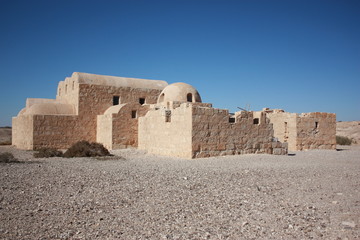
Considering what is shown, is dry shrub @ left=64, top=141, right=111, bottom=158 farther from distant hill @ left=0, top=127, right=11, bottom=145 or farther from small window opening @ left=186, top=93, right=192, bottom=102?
distant hill @ left=0, top=127, right=11, bottom=145

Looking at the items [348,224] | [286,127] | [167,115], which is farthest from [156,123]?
[348,224]

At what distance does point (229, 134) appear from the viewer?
34.8 feet

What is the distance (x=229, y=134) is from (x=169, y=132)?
2.19 meters

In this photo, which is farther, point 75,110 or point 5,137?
point 5,137

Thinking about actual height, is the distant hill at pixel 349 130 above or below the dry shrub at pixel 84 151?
above

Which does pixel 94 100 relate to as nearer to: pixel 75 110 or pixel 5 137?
pixel 75 110

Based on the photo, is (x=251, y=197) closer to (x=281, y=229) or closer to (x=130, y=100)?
(x=281, y=229)

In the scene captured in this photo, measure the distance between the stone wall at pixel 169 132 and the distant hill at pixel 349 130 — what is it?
16128 mm

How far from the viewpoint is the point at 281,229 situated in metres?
3.26

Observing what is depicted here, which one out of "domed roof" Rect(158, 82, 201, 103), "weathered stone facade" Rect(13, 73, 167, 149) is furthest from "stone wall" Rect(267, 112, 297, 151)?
"weathered stone facade" Rect(13, 73, 167, 149)

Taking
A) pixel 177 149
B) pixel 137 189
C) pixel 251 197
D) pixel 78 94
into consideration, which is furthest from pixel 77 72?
pixel 251 197

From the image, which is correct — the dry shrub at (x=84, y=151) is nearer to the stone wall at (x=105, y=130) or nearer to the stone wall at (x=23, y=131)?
the stone wall at (x=105, y=130)

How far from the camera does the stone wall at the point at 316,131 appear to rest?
47.8 ft

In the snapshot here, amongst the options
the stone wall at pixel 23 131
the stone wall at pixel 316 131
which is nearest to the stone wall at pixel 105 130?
the stone wall at pixel 23 131
